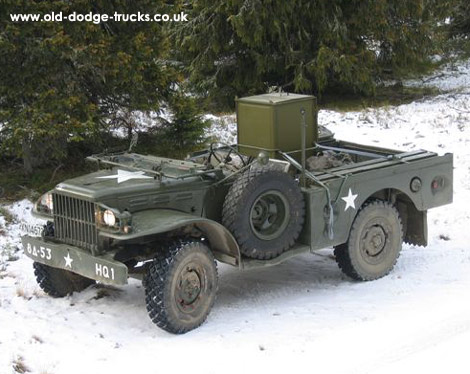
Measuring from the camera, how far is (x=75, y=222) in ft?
23.3

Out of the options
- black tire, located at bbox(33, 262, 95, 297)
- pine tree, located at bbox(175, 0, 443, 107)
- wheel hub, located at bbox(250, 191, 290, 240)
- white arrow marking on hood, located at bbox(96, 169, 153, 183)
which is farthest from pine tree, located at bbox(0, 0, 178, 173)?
pine tree, located at bbox(175, 0, 443, 107)

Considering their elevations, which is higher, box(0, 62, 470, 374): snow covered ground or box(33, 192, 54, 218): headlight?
box(33, 192, 54, 218): headlight

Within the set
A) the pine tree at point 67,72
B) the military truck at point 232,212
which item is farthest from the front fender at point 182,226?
the pine tree at point 67,72

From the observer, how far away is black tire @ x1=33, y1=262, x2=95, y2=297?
25.8 ft

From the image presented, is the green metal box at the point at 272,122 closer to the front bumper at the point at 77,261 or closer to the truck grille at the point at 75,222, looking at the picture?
the truck grille at the point at 75,222

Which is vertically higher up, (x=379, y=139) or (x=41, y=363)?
(x=379, y=139)

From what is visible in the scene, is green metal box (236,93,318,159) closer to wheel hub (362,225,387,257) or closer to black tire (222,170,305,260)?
black tire (222,170,305,260)

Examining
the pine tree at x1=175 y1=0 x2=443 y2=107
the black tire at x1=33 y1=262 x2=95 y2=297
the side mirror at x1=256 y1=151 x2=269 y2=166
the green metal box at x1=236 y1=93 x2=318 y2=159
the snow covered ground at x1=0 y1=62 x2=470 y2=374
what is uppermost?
the pine tree at x1=175 y1=0 x2=443 y2=107

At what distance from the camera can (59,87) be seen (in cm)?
1096

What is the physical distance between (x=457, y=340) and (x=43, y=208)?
12.9 feet

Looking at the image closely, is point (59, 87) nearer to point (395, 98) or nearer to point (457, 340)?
point (457, 340)

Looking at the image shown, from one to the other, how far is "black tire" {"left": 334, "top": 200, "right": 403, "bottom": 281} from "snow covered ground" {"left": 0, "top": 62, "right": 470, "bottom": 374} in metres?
0.16

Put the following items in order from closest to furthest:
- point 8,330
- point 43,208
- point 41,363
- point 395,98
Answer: point 41,363 < point 8,330 < point 43,208 < point 395,98

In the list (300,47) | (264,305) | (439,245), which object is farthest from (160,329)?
(300,47)
